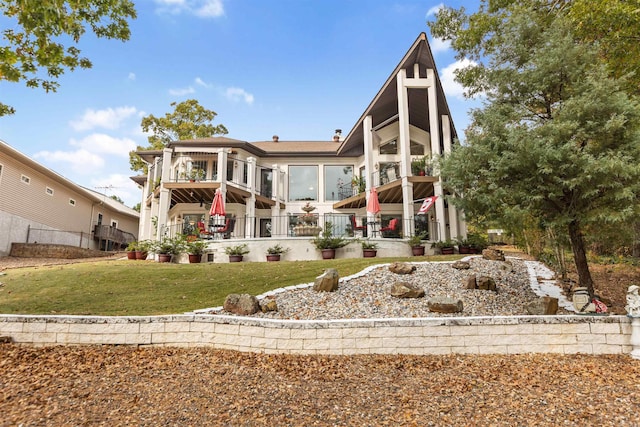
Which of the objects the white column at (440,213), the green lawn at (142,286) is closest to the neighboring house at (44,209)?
the green lawn at (142,286)

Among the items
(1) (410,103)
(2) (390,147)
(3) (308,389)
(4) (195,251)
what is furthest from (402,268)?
(1) (410,103)

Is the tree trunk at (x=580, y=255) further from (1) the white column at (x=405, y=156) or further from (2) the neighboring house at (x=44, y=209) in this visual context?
(2) the neighboring house at (x=44, y=209)

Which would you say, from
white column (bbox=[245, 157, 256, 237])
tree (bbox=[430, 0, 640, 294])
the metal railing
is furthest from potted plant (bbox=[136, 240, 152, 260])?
tree (bbox=[430, 0, 640, 294])

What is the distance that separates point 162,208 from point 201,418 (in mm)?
13483

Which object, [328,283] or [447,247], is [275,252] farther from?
[447,247]

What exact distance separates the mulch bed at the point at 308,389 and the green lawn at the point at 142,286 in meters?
1.22

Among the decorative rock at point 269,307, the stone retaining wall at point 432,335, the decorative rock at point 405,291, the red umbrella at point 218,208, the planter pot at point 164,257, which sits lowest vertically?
the stone retaining wall at point 432,335

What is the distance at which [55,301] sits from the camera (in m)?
6.43

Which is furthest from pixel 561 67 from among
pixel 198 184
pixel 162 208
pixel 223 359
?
pixel 162 208

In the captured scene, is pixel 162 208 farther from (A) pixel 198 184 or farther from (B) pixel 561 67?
(B) pixel 561 67

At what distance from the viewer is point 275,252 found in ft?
39.4

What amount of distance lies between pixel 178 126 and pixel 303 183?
518 inches

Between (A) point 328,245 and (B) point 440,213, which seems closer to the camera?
(A) point 328,245

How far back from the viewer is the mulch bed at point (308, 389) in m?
3.21
